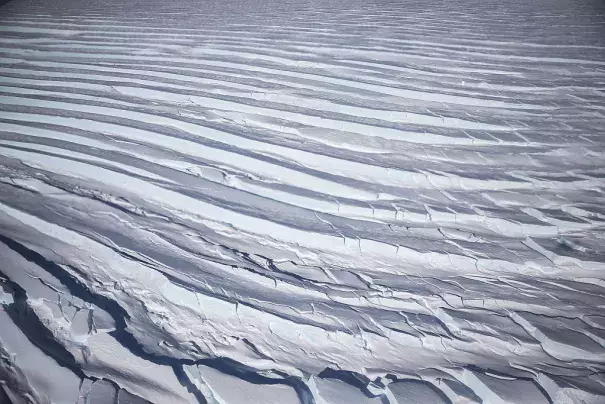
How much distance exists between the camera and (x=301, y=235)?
1215 millimetres

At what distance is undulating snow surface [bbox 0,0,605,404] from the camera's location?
85cm

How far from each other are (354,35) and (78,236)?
118 inches

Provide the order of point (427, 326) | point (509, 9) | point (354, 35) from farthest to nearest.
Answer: point (509, 9)
point (354, 35)
point (427, 326)

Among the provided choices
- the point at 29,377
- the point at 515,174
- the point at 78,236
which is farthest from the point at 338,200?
the point at 29,377

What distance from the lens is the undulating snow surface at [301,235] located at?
853mm

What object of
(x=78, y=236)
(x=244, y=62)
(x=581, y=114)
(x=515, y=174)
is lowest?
(x=78, y=236)

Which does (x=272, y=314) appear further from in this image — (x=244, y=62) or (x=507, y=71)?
(x=507, y=71)

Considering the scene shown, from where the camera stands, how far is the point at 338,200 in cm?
137

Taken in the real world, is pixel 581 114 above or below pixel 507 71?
below

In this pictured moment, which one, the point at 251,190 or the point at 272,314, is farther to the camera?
the point at 251,190

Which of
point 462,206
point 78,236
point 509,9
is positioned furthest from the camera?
point 509,9

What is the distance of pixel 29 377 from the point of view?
79cm

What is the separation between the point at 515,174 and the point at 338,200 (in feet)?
2.56

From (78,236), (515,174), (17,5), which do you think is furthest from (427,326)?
(17,5)
